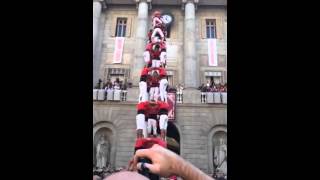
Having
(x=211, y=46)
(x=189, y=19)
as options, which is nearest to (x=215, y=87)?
(x=211, y=46)

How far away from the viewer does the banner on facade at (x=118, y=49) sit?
22094mm

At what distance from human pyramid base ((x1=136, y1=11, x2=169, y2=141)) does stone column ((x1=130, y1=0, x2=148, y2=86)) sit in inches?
251

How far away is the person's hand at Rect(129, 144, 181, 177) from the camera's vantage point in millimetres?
11750

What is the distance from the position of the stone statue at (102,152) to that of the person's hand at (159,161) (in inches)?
239

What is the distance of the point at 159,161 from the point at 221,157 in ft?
24.0

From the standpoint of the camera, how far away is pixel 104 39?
75.8 ft

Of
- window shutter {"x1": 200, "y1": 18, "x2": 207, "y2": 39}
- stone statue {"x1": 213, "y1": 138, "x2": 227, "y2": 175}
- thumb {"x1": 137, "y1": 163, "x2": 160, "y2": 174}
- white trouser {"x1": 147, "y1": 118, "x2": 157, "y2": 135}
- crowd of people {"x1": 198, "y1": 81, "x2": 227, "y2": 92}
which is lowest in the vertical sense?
stone statue {"x1": 213, "y1": 138, "x2": 227, "y2": 175}

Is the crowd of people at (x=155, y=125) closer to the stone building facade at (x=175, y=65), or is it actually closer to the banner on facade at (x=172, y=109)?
the stone building facade at (x=175, y=65)

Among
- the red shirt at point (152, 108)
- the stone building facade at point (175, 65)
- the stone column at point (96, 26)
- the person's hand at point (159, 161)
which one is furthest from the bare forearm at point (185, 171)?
the stone column at point (96, 26)

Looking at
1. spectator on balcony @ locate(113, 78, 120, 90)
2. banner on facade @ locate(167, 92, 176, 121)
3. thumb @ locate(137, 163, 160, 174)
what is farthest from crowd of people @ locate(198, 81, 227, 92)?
thumb @ locate(137, 163, 160, 174)

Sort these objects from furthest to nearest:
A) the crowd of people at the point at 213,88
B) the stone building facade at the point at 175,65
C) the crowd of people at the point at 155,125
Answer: the crowd of people at the point at 213,88 < the stone building facade at the point at 175,65 < the crowd of people at the point at 155,125

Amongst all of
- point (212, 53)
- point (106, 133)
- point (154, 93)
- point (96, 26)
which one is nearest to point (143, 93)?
point (154, 93)

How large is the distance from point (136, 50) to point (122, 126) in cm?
528

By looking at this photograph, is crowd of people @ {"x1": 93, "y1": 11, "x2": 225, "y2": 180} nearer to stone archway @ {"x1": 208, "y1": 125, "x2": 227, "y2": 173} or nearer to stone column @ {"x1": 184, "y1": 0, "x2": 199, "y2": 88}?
stone archway @ {"x1": 208, "y1": 125, "x2": 227, "y2": 173}
